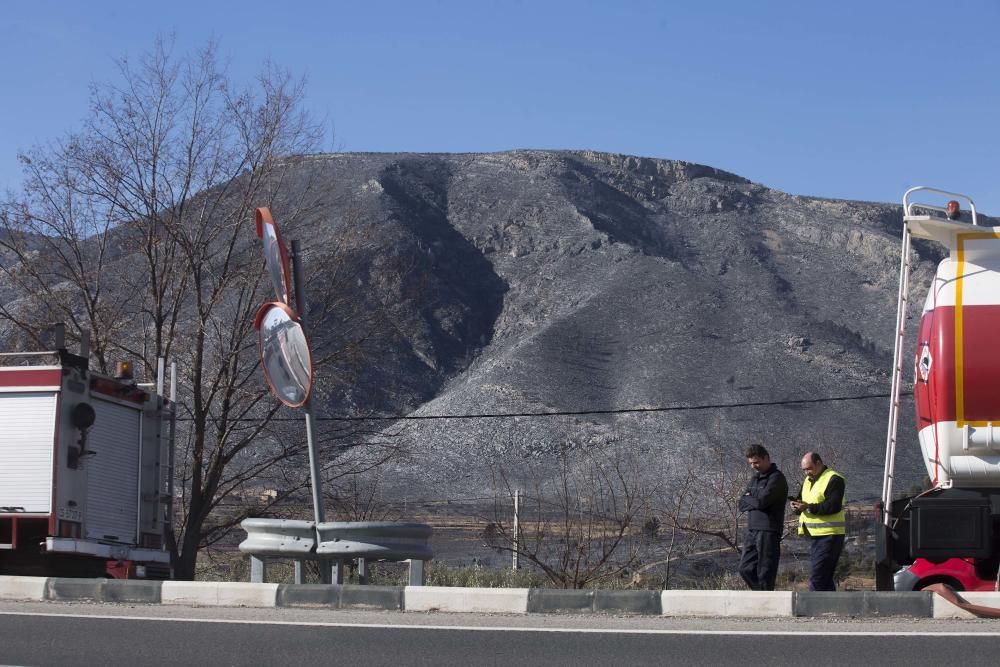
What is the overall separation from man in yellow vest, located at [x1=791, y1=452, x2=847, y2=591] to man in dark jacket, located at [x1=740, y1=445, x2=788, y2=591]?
0.59 ft

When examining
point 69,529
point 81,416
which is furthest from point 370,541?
point 81,416

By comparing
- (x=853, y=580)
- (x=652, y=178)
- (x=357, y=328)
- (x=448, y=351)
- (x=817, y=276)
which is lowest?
(x=853, y=580)

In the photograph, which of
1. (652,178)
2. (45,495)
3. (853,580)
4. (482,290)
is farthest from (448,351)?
(45,495)

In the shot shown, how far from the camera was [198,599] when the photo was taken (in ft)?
31.8

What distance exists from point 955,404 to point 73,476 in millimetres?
8859

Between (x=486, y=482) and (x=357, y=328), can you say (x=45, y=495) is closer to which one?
(x=357, y=328)

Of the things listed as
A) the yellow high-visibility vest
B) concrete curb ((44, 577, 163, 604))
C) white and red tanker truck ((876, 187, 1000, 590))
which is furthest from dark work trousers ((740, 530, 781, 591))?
concrete curb ((44, 577, 163, 604))

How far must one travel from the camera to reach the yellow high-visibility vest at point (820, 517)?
36.4ft

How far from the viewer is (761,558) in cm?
1122

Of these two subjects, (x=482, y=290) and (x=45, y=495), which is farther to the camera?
(x=482, y=290)

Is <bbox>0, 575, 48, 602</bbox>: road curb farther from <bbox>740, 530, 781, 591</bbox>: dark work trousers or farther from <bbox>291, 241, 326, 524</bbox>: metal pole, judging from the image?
<bbox>740, 530, 781, 591</bbox>: dark work trousers

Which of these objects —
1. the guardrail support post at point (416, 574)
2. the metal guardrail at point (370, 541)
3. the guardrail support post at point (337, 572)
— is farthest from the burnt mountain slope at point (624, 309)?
the metal guardrail at point (370, 541)

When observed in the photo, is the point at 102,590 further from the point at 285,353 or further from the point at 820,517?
the point at 820,517

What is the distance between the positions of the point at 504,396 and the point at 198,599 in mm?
81463
